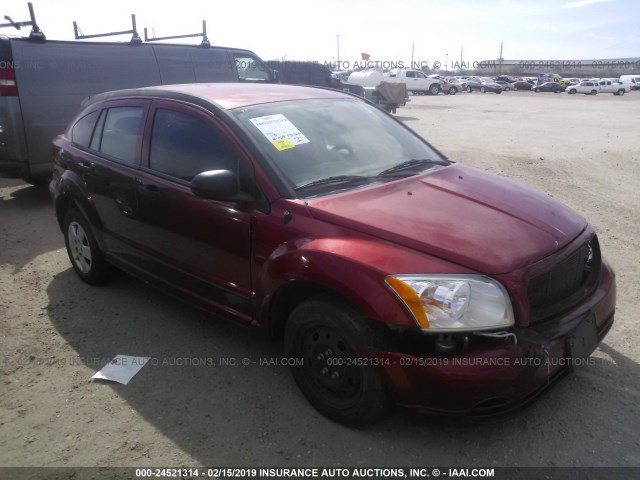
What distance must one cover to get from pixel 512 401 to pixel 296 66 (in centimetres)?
1595

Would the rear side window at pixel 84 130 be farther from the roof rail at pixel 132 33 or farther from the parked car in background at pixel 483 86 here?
the parked car in background at pixel 483 86

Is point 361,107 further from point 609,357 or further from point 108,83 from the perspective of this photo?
point 108,83

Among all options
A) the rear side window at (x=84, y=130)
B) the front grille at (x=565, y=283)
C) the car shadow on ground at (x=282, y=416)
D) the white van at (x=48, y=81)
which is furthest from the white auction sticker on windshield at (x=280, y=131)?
the white van at (x=48, y=81)

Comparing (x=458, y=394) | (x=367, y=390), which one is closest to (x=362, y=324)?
(x=367, y=390)

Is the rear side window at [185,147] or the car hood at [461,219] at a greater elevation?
the rear side window at [185,147]

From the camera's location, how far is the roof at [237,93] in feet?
11.1

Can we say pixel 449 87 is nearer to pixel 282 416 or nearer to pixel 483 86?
pixel 483 86

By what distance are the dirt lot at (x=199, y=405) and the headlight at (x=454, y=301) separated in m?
0.53

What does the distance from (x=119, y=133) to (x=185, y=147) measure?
0.95 m

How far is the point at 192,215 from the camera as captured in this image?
328 centimetres

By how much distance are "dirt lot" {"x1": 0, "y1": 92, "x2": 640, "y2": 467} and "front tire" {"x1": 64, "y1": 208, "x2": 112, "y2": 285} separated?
0.14 metres

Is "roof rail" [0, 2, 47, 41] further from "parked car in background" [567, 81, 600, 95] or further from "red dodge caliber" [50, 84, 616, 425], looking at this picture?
"parked car in background" [567, 81, 600, 95]

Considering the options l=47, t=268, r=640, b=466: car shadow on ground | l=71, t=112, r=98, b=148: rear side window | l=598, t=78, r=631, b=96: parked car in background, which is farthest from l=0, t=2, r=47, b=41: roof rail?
l=598, t=78, r=631, b=96: parked car in background

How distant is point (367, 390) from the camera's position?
8.32 ft
